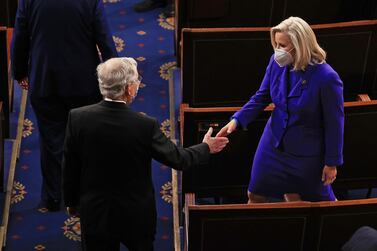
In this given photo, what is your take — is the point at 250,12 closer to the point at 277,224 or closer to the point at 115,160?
the point at 277,224

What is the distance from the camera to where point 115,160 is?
2795 millimetres

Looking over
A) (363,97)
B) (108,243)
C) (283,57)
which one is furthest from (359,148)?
(108,243)

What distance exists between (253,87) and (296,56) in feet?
3.88

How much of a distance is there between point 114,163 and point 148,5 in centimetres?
308

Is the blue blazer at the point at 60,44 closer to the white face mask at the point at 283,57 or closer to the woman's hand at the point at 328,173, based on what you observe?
the white face mask at the point at 283,57

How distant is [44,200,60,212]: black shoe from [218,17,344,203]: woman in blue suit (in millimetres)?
1076

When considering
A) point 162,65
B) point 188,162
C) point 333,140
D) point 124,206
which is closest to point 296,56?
point 333,140

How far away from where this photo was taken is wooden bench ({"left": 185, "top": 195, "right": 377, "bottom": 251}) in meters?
2.92

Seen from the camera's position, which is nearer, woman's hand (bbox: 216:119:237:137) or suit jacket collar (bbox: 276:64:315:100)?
suit jacket collar (bbox: 276:64:315:100)

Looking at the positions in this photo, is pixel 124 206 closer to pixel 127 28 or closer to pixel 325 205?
pixel 325 205

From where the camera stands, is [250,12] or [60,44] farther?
[250,12]

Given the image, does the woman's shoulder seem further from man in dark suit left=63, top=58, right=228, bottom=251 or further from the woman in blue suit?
man in dark suit left=63, top=58, right=228, bottom=251

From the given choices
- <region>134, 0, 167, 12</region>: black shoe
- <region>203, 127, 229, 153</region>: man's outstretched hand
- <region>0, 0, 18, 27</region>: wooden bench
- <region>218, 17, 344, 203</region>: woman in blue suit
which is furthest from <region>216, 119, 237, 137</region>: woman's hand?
<region>134, 0, 167, 12</region>: black shoe

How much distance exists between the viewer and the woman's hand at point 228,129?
333 centimetres
